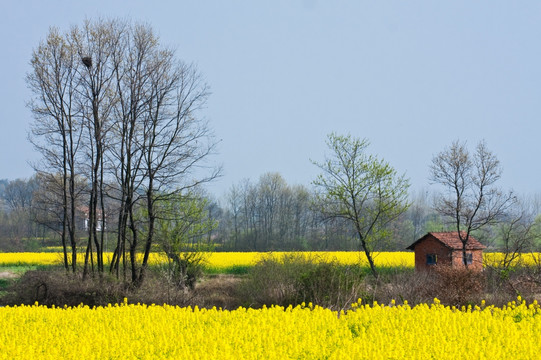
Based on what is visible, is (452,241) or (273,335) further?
(452,241)

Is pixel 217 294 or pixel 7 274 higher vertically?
pixel 7 274

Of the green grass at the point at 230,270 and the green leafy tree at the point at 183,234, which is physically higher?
the green leafy tree at the point at 183,234

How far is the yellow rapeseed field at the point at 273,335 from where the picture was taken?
861cm

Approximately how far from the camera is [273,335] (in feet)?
32.7

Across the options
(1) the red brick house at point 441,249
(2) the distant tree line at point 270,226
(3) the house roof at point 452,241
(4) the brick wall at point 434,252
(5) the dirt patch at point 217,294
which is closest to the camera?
(5) the dirt patch at point 217,294

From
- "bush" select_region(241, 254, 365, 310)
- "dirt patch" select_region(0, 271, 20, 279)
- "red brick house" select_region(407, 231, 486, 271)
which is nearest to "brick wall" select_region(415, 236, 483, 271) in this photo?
"red brick house" select_region(407, 231, 486, 271)

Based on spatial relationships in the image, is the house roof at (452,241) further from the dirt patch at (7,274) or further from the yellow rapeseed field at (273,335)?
the yellow rapeseed field at (273,335)

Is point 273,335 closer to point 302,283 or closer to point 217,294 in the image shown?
point 302,283

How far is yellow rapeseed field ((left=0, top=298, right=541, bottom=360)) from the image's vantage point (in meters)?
8.61

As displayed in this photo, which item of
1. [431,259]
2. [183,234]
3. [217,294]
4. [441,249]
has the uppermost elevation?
[183,234]

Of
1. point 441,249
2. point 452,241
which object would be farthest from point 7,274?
point 452,241

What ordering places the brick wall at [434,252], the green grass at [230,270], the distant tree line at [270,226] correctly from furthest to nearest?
the distant tree line at [270,226] → the green grass at [230,270] → the brick wall at [434,252]

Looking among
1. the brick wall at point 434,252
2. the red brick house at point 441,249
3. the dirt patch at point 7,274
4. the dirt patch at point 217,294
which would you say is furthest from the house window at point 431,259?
the dirt patch at point 7,274

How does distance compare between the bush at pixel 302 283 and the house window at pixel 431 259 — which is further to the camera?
the house window at pixel 431 259
